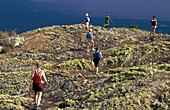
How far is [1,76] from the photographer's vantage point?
31828mm

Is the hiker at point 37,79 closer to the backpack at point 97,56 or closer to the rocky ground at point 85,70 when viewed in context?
the rocky ground at point 85,70

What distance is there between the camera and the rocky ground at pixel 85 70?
992 inches

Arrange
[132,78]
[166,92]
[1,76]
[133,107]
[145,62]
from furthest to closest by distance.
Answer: [145,62]
[1,76]
[132,78]
[166,92]
[133,107]

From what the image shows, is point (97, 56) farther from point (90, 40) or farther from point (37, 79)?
point (37, 79)

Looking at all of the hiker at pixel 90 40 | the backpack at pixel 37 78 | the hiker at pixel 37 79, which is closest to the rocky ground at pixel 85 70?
the hiker at pixel 90 40

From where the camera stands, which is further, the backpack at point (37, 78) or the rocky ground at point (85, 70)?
the rocky ground at point (85, 70)

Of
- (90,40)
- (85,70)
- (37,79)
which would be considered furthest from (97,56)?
(37,79)

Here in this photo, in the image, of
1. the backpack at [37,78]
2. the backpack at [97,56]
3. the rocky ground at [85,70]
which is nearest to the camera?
the backpack at [37,78]

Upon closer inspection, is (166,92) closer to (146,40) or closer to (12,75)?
(12,75)

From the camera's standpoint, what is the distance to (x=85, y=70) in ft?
111

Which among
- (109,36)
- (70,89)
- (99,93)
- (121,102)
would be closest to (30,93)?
(70,89)

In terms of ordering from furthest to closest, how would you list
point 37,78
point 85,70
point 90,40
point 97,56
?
point 90,40
point 85,70
point 97,56
point 37,78

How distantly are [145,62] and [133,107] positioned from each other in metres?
11.2

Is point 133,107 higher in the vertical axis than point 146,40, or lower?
lower
